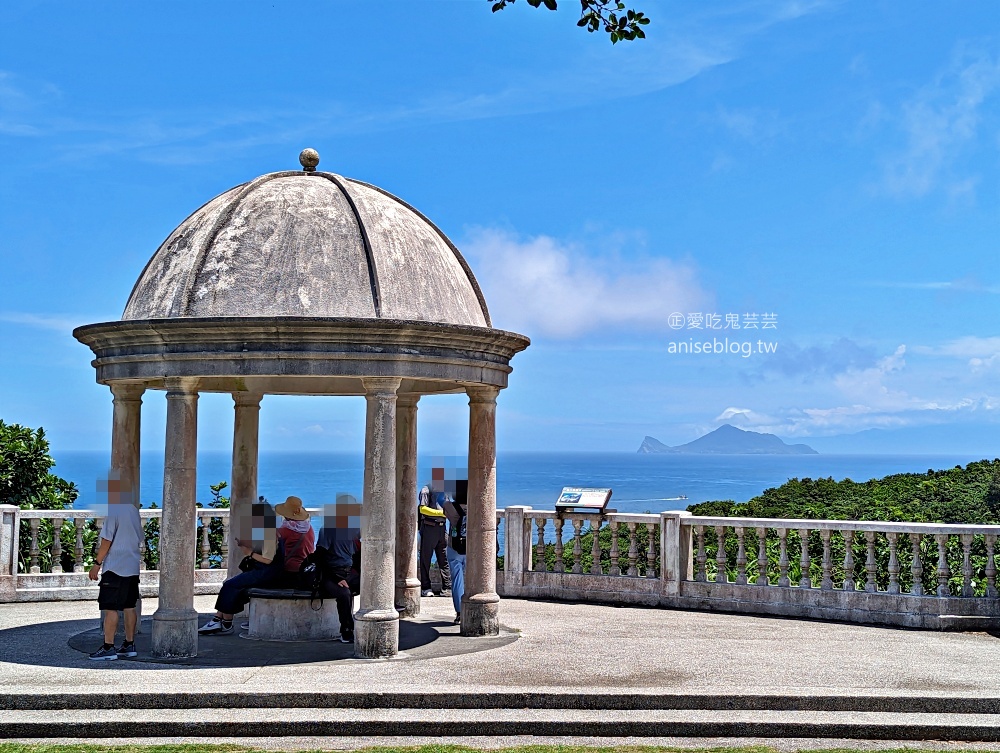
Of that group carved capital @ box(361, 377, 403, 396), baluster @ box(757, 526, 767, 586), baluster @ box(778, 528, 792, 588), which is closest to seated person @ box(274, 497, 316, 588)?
carved capital @ box(361, 377, 403, 396)

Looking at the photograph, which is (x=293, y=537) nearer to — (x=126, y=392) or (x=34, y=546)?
(x=126, y=392)

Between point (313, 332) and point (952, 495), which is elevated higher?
point (313, 332)

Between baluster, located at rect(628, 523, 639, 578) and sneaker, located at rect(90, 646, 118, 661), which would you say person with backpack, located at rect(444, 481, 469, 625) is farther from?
sneaker, located at rect(90, 646, 118, 661)

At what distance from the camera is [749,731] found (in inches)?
354

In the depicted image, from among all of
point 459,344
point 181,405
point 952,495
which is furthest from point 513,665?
point 952,495

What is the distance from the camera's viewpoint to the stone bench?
1240 cm

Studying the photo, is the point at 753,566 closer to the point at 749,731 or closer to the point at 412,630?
the point at 412,630

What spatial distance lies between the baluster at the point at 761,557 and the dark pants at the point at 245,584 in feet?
18.9

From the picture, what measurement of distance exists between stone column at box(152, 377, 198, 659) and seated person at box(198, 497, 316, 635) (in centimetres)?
111

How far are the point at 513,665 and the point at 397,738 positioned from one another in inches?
85.5

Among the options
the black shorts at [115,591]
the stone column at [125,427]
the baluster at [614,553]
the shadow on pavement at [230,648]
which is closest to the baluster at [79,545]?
the shadow on pavement at [230,648]

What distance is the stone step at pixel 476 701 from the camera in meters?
9.29

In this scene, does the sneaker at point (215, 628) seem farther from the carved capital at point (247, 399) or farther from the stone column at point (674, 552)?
the stone column at point (674, 552)

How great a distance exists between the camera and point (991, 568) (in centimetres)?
1334
